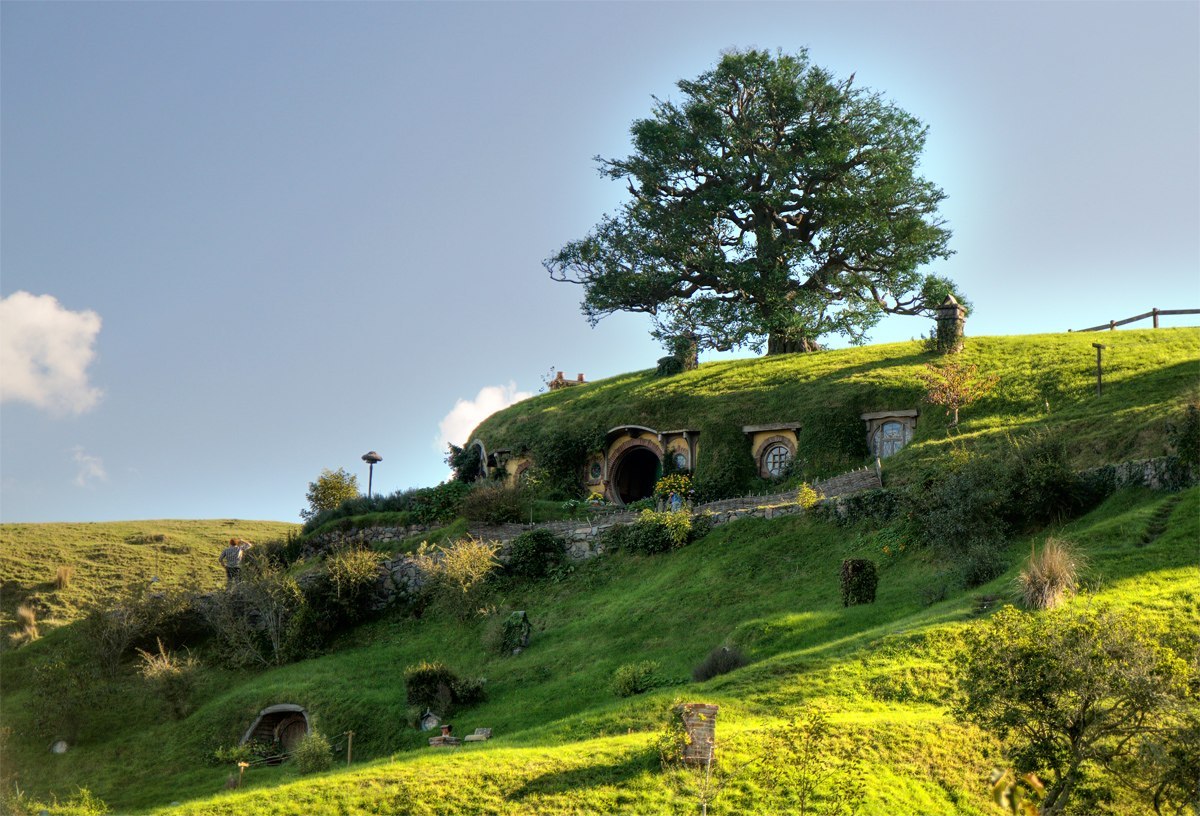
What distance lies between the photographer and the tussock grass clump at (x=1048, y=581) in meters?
20.9

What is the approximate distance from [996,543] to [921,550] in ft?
6.83

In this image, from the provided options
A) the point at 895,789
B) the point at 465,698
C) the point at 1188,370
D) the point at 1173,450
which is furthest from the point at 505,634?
the point at 1188,370

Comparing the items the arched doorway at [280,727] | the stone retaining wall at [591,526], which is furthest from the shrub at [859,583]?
the arched doorway at [280,727]

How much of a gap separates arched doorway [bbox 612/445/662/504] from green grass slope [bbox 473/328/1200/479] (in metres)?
1.46

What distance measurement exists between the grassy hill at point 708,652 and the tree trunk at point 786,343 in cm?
466

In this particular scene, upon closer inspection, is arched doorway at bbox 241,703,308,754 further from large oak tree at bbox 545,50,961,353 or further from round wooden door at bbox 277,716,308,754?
large oak tree at bbox 545,50,961,353

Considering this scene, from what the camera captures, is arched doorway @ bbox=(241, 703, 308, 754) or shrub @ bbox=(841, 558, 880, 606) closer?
shrub @ bbox=(841, 558, 880, 606)

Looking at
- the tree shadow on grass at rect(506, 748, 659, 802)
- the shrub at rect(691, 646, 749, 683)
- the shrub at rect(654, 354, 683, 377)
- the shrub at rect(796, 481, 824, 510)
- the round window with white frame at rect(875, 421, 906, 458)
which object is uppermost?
the shrub at rect(654, 354, 683, 377)

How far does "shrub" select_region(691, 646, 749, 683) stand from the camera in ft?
75.1

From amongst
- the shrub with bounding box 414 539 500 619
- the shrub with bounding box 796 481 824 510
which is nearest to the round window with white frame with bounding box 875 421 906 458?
the shrub with bounding box 796 481 824 510

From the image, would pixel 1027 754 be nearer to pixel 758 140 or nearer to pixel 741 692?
pixel 741 692

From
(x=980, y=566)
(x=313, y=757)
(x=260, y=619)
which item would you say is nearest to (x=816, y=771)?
(x=980, y=566)

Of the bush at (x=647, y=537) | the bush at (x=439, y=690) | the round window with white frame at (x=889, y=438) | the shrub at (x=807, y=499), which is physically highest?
the round window with white frame at (x=889, y=438)

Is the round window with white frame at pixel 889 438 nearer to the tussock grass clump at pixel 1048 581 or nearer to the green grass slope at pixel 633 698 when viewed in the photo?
the green grass slope at pixel 633 698
